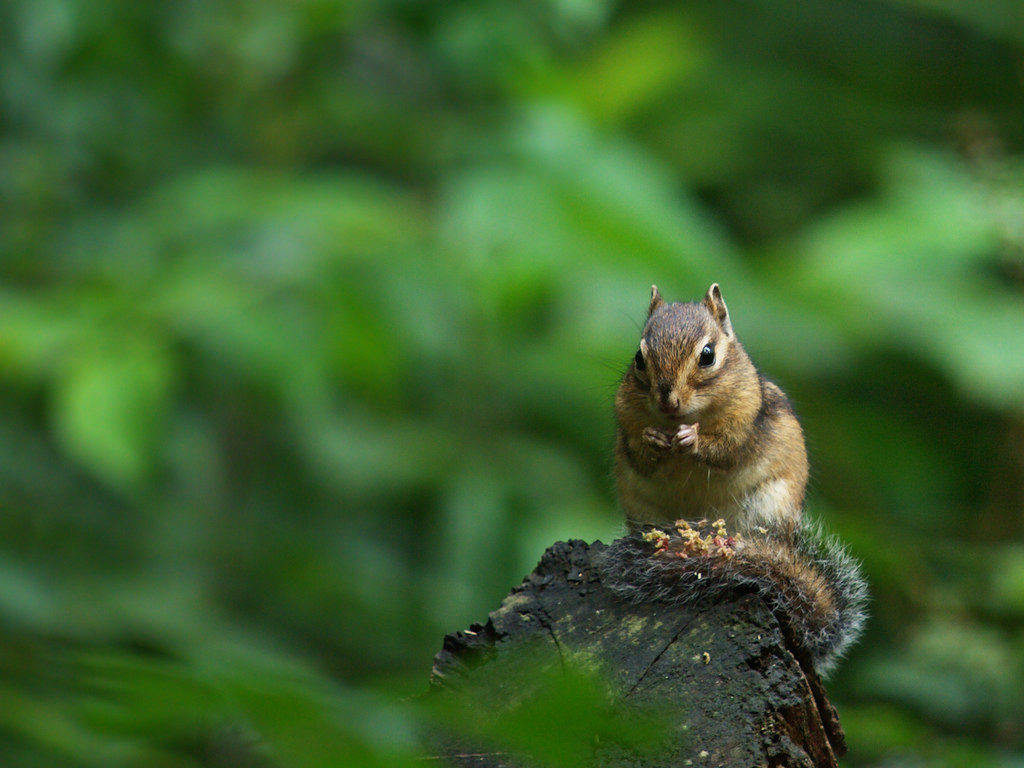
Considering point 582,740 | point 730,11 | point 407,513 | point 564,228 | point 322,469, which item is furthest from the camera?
point 730,11

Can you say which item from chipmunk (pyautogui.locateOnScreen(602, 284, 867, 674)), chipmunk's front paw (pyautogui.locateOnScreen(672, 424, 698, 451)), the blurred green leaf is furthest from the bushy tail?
the blurred green leaf

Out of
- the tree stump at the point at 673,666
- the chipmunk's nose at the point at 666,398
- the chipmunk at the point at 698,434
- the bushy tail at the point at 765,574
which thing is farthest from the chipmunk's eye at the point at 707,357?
the tree stump at the point at 673,666

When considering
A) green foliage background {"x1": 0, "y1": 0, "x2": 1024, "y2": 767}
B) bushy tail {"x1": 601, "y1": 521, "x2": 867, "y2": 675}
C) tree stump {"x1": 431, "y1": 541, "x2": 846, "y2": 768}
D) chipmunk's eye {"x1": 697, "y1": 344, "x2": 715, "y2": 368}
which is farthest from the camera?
green foliage background {"x1": 0, "y1": 0, "x2": 1024, "y2": 767}

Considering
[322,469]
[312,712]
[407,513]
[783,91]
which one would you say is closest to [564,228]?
[322,469]

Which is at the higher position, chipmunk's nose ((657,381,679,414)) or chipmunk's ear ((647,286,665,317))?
chipmunk's ear ((647,286,665,317))

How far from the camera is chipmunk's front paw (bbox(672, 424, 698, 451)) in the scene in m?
2.42

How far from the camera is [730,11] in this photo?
7.03m

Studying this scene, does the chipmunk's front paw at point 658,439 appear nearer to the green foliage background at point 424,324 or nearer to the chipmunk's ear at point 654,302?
the chipmunk's ear at point 654,302

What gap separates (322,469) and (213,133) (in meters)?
1.49

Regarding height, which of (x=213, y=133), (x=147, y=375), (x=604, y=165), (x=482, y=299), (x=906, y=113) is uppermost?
(x=906, y=113)

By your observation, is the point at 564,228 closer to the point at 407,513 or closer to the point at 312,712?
the point at 312,712

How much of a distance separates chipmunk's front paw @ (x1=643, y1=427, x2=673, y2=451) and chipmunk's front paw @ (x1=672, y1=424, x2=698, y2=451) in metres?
0.01

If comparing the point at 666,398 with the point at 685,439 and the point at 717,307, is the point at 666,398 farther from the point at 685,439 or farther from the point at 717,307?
the point at 717,307

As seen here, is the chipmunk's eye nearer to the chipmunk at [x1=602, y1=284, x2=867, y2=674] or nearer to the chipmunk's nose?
the chipmunk at [x1=602, y1=284, x2=867, y2=674]
